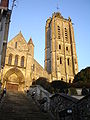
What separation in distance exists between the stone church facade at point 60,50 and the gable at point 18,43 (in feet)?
24.1

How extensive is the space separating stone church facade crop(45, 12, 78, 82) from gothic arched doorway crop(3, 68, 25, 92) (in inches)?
271

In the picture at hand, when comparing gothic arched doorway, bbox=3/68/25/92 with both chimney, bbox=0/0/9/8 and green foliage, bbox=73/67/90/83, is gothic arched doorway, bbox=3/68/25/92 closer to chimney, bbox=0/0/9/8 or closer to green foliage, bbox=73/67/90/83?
green foliage, bbox=73/67/90/83

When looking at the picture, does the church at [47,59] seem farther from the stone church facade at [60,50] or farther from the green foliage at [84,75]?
the green foliage at [84,75]

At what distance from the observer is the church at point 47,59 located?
2752 centimetres

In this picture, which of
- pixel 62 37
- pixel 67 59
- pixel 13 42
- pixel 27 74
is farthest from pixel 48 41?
pixel 27 74

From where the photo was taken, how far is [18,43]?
31.2 meters

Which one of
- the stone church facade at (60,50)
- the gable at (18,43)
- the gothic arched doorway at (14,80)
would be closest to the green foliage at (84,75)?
the stone church facade at (60,50)

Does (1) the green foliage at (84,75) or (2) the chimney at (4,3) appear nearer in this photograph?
(2) the chimney at (4,3)

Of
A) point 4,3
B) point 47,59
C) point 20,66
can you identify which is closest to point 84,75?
point 20,66

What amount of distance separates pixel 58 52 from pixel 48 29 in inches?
386

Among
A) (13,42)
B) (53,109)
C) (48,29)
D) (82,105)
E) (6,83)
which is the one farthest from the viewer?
(48,29)

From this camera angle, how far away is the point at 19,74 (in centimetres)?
2789

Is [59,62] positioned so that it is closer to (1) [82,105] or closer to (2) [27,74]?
(2) [27,74]

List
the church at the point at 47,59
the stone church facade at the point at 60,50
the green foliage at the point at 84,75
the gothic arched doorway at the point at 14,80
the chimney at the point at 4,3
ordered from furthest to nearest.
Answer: the stone church facade at the point at 60,50 < the church at the point at 47,59 < the gothic arched doorway at the point at 14,80 < the green foliage at the point at 84,75 < the chimney at the point at 4,3
